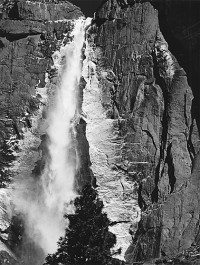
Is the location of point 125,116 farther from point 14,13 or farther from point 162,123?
point 14,13

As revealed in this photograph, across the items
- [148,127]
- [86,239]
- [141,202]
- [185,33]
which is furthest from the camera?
[185,33]

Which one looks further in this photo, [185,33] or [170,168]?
[185,33]

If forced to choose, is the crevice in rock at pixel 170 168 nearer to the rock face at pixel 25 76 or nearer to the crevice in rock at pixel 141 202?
the crevice in rock at pixel 141 202

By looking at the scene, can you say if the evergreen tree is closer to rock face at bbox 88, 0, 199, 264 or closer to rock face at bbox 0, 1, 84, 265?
rock face at bbox 88, 0, 199, 264

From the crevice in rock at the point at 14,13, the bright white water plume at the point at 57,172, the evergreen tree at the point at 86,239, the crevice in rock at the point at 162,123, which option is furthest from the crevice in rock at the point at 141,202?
the crevice in rock at the point at 14,13

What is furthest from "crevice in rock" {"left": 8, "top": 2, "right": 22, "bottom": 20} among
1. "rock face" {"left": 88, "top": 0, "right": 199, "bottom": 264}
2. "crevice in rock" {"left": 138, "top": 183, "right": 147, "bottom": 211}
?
"crevice in rock" {"left": 138, "top": 183, "right": 147, "bottom": 211}

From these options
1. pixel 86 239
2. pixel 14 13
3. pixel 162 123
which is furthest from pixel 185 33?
pixel 86 239
